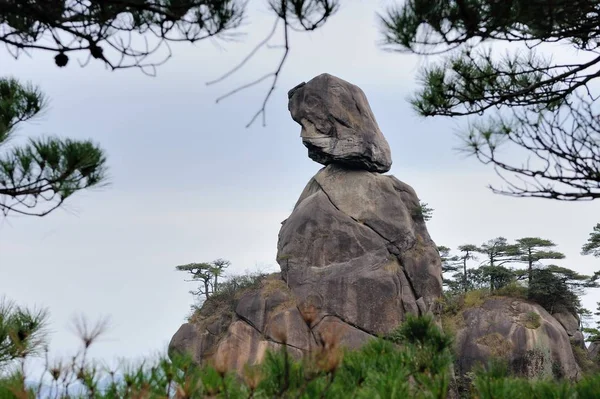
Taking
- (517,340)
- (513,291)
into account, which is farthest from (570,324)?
(517,340)

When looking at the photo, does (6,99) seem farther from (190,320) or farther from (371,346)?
(190,320)

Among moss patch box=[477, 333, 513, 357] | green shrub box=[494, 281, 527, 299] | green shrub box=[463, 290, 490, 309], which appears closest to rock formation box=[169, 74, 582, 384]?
moss patch box=[477, 333, 513, 357]

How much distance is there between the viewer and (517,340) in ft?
59.6

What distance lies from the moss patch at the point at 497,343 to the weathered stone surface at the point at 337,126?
21.3 feet

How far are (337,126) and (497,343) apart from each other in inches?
339

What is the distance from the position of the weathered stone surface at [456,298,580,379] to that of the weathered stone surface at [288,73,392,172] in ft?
19.6

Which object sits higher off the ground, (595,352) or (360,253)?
(360,253)

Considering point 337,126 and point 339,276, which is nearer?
point 339,276

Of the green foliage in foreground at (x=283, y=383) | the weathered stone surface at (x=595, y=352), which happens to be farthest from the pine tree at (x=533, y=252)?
the green foliage in foreground at (x=283, y=383)

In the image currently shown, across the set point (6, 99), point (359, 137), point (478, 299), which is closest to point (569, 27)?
point (6, 99)

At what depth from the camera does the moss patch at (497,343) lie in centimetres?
1805

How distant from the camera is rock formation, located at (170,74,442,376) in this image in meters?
17.8

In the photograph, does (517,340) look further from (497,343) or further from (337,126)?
(337,126)

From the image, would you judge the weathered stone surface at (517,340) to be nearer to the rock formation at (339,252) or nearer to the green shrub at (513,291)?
the green shrub at (513,291)
